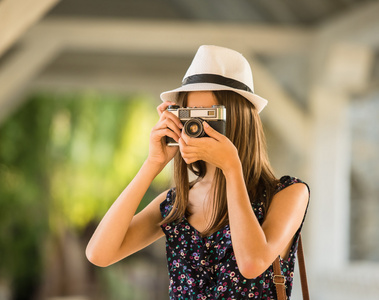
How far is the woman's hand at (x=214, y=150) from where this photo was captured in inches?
56.2

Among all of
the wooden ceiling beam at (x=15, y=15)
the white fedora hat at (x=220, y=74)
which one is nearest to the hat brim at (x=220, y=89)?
the white fedora hat at (x=220, y=74)

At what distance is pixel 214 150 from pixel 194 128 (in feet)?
0.23

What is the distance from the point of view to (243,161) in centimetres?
155

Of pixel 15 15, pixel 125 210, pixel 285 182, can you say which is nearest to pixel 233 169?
pixel 285 182

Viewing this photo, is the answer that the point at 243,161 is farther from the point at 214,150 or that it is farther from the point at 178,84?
the point at 178,84

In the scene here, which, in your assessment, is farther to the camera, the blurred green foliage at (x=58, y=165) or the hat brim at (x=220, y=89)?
the blurred green foliage at (x=58, y=165)

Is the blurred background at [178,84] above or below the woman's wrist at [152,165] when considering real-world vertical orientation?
above

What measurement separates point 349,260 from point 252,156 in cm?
422

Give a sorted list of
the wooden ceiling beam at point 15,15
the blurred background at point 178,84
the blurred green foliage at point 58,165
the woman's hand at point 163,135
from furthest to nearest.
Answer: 1. the blurred green foliage at point 58,165
2. the blurred background at point 178,84
3. the wooden ceiling beam at point 15,15
4. the woman's hand at point 163,135

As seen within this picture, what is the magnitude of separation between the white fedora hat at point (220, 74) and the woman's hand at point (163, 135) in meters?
0.06

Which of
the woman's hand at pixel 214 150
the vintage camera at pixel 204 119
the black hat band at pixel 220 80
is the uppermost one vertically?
the black hat band at pixel 220 80

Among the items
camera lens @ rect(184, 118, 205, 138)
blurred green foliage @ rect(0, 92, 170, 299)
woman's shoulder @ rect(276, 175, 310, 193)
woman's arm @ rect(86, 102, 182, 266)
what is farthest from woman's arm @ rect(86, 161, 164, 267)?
blurred green foliage @ rect(0, 92, 170, 299)

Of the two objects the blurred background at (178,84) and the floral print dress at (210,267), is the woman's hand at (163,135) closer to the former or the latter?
the floral print dress at (210,267)

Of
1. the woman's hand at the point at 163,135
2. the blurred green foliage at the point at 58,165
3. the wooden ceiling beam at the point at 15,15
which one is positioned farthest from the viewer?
the blurred green foliage at the point at 58,165
